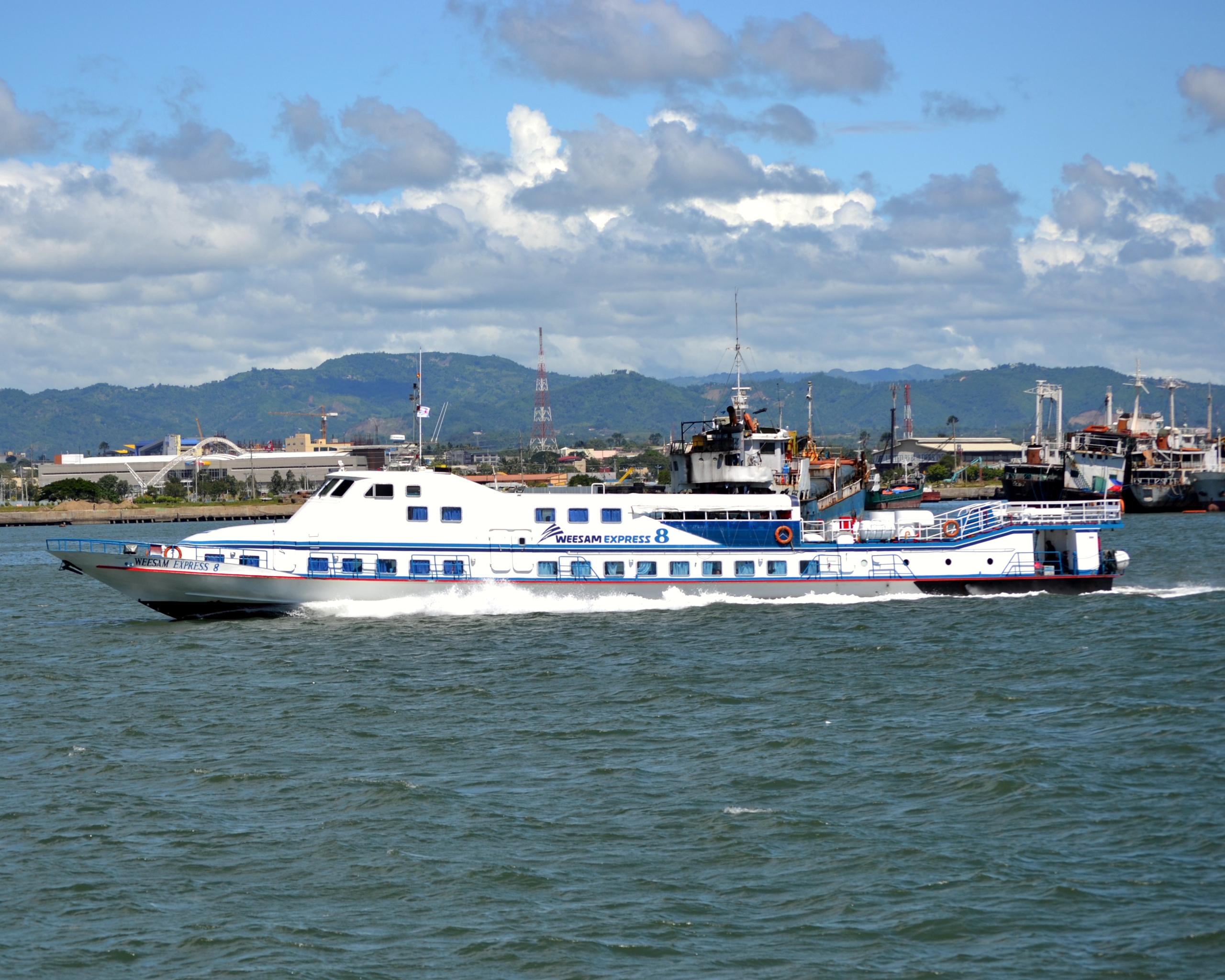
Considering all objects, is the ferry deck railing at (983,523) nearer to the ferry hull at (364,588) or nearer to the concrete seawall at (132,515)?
the ferry hull at (364,588)

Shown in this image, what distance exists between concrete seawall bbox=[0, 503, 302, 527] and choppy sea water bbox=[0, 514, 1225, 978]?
112 metres

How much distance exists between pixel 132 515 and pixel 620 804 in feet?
439

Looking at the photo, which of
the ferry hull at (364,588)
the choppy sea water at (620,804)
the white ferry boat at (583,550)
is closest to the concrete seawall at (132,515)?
the ferry hull at (364,588)

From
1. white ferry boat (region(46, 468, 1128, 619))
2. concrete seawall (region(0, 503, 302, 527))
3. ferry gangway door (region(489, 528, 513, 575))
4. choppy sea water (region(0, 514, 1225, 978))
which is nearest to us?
choppy sea water (region(0, 514, 1225, 978))

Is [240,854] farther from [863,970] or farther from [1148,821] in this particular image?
[1148,821]

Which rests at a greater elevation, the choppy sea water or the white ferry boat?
the white ferry boat

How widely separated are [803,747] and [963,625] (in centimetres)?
1488

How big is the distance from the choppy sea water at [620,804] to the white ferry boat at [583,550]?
318cm

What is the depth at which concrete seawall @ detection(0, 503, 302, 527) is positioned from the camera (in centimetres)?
14080

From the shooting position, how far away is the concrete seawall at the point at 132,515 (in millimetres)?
140800

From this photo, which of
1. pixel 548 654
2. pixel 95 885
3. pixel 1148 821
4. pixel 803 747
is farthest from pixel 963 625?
pixel 95 885

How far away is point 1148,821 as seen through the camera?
18.6 m

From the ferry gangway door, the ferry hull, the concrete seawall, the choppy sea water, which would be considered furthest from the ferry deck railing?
the concrete seawall

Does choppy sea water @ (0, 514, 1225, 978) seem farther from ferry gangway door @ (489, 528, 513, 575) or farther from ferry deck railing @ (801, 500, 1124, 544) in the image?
ferry deck railing @ (801, 500, 1124, 544)
